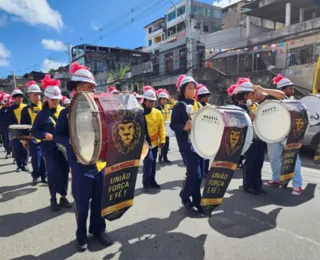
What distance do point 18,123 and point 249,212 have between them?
603 cm

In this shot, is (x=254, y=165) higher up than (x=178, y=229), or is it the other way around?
(x=254, y=165)

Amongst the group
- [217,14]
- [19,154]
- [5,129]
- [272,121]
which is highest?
[217,14]

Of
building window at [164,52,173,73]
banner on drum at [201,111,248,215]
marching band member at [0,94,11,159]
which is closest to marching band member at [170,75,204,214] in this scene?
banner on drum at [201,111,248,215]

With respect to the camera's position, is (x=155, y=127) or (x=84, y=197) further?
(x=155, y=127)

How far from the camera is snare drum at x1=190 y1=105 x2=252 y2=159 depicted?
296 centimetres

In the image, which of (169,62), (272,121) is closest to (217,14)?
(169,62)

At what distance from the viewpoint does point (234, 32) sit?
25.1m

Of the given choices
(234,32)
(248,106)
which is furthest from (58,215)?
(234,32)

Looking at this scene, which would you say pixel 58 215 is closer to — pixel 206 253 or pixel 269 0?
pixel 206 253

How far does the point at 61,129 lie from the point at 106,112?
88 centimetres

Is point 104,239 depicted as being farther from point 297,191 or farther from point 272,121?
point 297,191

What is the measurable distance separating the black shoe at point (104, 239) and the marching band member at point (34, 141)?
9.81ft

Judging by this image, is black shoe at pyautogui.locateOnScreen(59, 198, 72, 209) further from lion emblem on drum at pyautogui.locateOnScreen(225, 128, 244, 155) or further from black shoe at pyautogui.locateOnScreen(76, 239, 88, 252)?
lion emblem on drum at pyautogui.locateOnScreen(225, 128, 244, 155)

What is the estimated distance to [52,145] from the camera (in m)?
4.02
